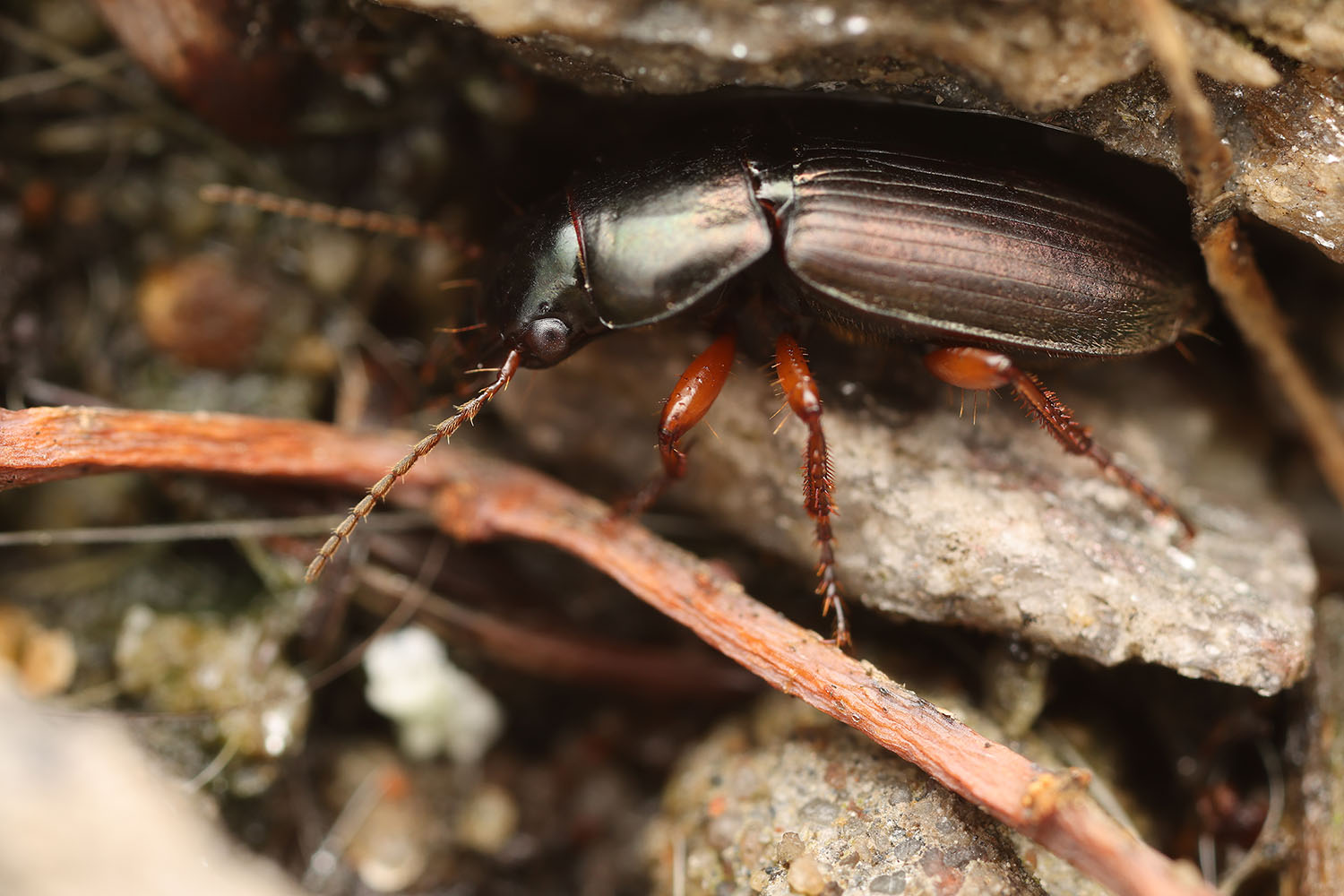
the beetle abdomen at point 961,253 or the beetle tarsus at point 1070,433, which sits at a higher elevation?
the beetle abdomen at point 961,253

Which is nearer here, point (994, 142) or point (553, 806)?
point (994, 142)

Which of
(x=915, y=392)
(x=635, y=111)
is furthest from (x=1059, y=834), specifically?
(x=635, y=111)

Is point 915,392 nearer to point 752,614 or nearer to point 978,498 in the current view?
point 978,498

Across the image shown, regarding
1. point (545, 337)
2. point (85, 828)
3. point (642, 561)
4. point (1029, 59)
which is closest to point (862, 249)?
point (1029, 59)

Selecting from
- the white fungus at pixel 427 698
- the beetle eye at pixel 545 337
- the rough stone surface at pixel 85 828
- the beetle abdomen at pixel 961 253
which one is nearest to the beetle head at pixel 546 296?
the beetle eye at pixel 545 337

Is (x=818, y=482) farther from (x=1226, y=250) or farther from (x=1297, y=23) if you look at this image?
(x=1297, y=23)

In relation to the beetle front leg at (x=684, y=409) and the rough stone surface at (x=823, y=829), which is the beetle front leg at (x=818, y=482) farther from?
the rough stone surface at (x=823, y=829)
